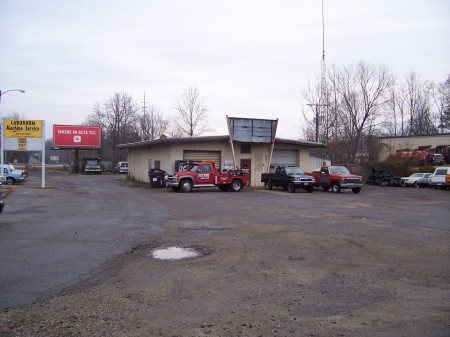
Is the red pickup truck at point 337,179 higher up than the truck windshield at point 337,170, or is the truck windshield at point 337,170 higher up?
the truck windshield at point 337,170

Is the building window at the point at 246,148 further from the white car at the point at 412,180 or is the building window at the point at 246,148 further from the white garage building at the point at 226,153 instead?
the white car at the point at 412,180

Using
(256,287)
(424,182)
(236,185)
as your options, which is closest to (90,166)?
(236,185)

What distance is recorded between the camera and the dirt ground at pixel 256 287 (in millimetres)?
5039

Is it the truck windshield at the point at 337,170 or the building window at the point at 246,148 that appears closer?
the truck windshield at the point at 337,170

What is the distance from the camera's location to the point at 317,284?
678 centimetres

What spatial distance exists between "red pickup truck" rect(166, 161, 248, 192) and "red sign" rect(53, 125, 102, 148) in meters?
32.1

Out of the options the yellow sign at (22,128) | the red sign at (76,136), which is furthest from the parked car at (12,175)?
the red sign at (76,136)

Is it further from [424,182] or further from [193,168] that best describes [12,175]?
[424,182]

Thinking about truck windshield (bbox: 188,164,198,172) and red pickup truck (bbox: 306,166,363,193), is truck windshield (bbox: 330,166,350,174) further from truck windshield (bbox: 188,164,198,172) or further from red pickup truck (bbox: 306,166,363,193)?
truck windshield (bbox: 188,164,198,172)

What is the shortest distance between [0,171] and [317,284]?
3063 centimetres

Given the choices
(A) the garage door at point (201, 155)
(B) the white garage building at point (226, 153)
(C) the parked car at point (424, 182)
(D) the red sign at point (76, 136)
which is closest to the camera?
(B) the white garage building at point (226, 153)

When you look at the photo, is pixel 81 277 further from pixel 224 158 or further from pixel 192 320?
pixel 224 158

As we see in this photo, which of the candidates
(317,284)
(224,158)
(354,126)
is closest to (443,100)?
(354,126)

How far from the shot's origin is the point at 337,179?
29.0 m
